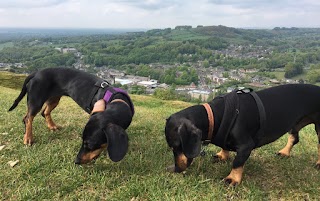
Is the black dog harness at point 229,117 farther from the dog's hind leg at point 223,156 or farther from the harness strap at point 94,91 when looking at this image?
the harness strap at point 94,91

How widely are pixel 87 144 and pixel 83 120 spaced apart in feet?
11.4

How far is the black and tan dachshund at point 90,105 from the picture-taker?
4.20 m

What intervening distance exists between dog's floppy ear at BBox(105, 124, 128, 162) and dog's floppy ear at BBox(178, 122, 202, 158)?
0.78 m

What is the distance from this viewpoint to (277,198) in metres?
4.09

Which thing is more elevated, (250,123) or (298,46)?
(250,123)

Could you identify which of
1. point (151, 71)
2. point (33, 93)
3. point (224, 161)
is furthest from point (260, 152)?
point (151, 71)

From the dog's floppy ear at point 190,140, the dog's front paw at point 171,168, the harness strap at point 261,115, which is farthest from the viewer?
the dog's front paw at point 171,168

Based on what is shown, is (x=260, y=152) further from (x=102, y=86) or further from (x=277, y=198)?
(x=102, y=86)

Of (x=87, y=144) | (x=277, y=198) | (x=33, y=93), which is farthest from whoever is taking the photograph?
(x=33, y=93)

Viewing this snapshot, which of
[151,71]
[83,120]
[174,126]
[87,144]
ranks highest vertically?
[174,126]

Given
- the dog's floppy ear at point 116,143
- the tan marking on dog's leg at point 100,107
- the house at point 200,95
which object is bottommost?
the house at point 200,95

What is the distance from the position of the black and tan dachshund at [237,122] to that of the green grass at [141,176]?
0.96 ft

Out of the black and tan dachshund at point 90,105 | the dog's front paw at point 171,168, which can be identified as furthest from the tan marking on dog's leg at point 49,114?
the dog's front paw at point 171,168

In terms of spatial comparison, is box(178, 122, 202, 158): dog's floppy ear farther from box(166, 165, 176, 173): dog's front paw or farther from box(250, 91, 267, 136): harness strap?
box(250, 91, 267, 136): harness strap
